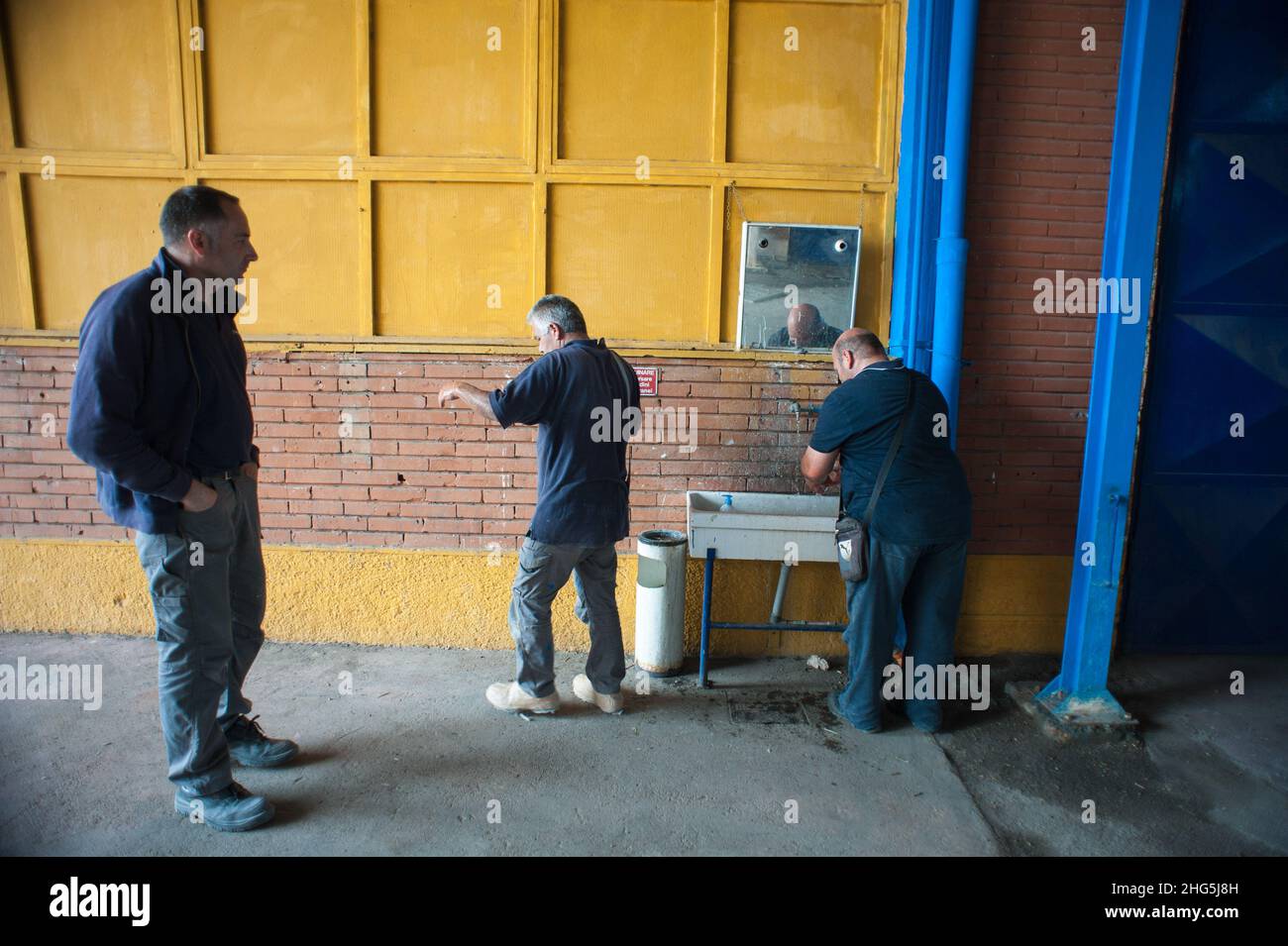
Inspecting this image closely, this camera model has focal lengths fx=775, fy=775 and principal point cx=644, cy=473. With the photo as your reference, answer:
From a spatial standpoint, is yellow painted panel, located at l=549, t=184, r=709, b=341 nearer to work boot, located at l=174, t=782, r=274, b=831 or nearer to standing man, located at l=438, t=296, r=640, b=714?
standing man, located at l=438, t=296, r=640, b=714

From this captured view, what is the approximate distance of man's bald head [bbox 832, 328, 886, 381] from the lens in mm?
3939

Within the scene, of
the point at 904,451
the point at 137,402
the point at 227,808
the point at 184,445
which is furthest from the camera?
the point at 904,451

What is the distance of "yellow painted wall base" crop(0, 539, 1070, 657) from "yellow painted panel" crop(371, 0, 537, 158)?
2518 mm

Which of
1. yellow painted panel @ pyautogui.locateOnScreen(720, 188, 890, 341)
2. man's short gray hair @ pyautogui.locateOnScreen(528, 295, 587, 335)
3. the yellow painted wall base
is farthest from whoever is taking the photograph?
the yellow painted wall base

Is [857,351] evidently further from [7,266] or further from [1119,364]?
[7,266]

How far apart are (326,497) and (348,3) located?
295 cm

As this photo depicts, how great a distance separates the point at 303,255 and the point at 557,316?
6.64 ft

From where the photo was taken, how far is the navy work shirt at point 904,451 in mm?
3799

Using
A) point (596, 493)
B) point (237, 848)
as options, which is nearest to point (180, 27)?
point (596, 493)

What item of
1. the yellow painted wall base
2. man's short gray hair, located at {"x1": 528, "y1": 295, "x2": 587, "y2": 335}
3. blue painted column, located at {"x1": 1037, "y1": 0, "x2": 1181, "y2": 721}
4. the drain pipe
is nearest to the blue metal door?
the yellow painted wall base

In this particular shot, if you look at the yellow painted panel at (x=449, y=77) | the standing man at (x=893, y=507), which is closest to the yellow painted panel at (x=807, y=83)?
the yellow painted panel at (x=449, y=77)

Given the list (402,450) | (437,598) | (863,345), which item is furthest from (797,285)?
(437,598)

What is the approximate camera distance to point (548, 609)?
3908mm

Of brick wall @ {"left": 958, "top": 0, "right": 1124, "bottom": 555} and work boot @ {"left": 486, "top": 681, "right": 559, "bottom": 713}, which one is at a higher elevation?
brick wall @ {"left": 958, "top": 0, "right": 1124, "bottom": 555}
